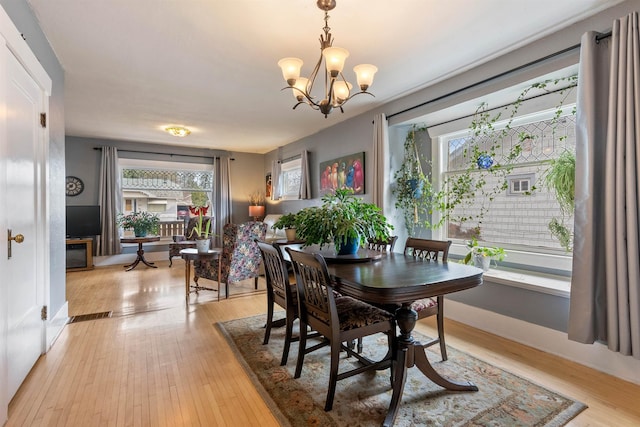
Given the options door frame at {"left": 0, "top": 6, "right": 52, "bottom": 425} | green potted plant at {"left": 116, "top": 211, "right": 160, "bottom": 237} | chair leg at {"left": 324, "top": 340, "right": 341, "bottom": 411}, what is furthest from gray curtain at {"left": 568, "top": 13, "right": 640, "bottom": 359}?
green potted plant at {"left": 116, "top": 211, "right": 160, "bottom": 237}

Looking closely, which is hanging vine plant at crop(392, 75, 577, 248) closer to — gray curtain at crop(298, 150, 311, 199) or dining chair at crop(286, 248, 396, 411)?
dining chair at crop(286, 248, 396, 411)

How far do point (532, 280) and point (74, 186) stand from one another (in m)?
7.25

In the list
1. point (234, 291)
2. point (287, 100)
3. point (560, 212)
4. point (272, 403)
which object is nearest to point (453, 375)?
point (272, 403)

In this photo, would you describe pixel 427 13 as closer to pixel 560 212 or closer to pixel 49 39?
pixel 560 212

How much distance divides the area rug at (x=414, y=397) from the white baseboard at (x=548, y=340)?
1.84 ft

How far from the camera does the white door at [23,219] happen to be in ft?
5.75

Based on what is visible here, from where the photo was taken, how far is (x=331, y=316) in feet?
5.56

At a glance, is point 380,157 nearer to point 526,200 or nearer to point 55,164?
point 526,200

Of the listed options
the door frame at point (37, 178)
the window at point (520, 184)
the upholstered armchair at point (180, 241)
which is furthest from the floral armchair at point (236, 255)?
the window at point (520, 184)

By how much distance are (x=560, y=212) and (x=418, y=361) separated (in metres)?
1.96

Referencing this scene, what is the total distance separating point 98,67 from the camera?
2.93 metres

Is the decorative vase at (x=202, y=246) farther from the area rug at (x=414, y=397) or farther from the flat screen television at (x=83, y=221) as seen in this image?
the flat screen television at (x=83, y=221)

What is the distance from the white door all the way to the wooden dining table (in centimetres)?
186

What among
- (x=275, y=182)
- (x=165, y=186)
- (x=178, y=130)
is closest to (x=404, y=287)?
(x=178, y=130)
